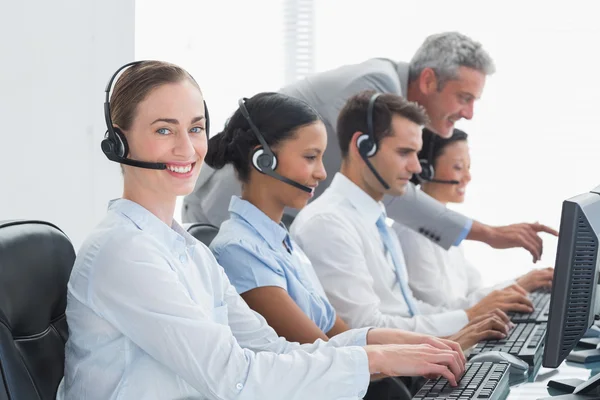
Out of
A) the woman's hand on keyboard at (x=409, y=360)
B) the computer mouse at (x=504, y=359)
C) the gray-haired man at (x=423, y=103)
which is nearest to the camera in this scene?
the woman's hand on keyboard at (x=409, y=360)

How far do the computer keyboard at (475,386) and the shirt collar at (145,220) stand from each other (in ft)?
1.53

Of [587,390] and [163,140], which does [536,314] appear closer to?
[587,390]

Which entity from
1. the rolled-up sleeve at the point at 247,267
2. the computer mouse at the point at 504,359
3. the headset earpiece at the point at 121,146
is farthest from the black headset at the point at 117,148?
the computer mouse at the point at 504,359

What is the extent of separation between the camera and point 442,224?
2.72m

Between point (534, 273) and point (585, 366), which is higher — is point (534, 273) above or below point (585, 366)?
below

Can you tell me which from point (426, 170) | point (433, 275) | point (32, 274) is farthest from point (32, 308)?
point (426, 170)

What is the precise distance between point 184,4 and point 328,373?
295 centimetres

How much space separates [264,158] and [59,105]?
1007 mm

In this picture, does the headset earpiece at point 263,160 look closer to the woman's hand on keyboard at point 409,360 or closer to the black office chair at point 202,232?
the black office chair at point 202,232

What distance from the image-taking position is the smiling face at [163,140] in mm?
1298

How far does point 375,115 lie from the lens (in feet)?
7.69

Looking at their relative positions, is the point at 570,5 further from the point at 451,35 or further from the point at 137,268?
the point at 137,268

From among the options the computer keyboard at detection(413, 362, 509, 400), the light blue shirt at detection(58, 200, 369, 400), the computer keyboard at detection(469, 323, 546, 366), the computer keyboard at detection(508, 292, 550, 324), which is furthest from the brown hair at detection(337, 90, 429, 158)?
the light blue shirt at detection(58, 200, 369, 400)

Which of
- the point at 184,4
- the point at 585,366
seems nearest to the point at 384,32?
the point at 184,4
